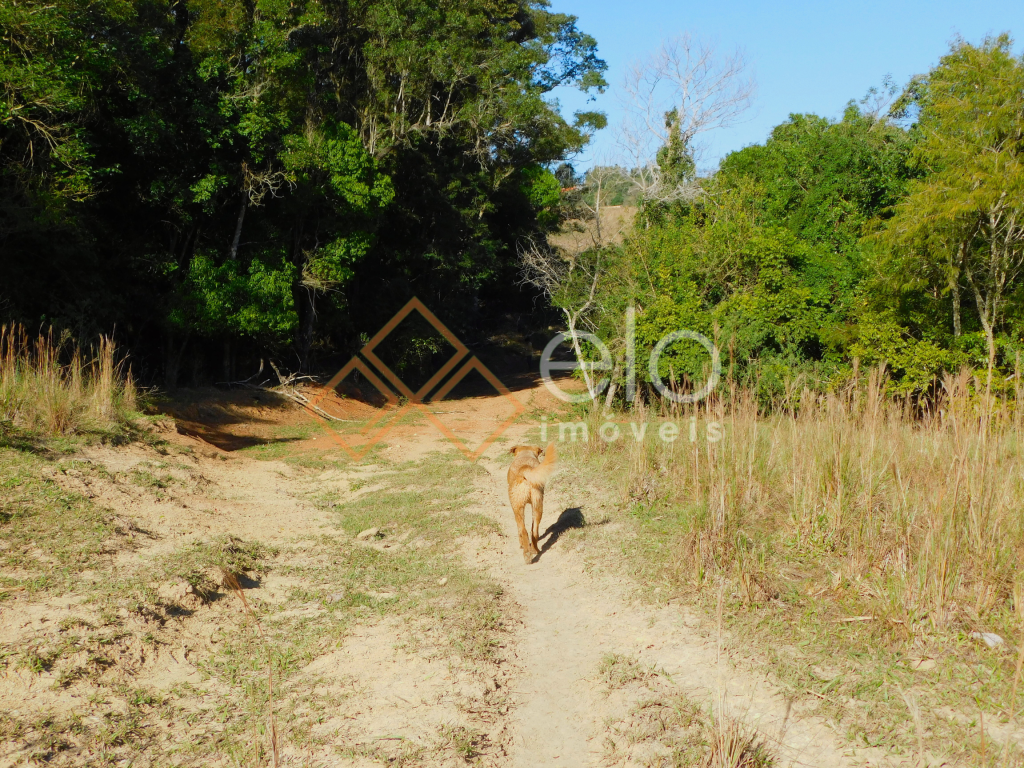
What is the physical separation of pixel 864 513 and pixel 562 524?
9.72 feet

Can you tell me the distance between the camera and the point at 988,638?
4.25 metres

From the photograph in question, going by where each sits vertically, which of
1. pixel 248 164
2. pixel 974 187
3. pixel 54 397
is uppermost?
pixel 248 164

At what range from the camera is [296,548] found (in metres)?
7.22

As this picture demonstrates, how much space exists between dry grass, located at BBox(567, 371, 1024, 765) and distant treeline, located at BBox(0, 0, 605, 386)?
11557mm

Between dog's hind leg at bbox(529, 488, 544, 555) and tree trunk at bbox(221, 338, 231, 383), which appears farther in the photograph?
tree trunk at bbox(221, 338, 231, 383)

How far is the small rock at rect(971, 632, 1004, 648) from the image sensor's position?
4211mm

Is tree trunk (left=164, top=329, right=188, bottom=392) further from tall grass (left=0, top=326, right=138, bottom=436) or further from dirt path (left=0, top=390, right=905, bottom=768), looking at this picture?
dirt path (left=0, top=390, right=905, bottom=768)

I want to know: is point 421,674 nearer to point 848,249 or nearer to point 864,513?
point 864,513

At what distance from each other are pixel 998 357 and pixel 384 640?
13722 millimetres

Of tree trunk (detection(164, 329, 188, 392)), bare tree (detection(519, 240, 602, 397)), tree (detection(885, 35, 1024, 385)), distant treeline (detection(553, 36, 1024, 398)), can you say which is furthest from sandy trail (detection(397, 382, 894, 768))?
tree trunk (detection(164, 329, 188, 392))

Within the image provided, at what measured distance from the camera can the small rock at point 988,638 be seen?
13.8ft

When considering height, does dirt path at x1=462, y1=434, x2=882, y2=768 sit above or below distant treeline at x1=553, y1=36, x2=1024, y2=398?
below

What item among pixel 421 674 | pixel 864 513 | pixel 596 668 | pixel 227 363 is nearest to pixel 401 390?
pixel 227 363

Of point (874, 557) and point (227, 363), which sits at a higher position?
point (227, 363)
